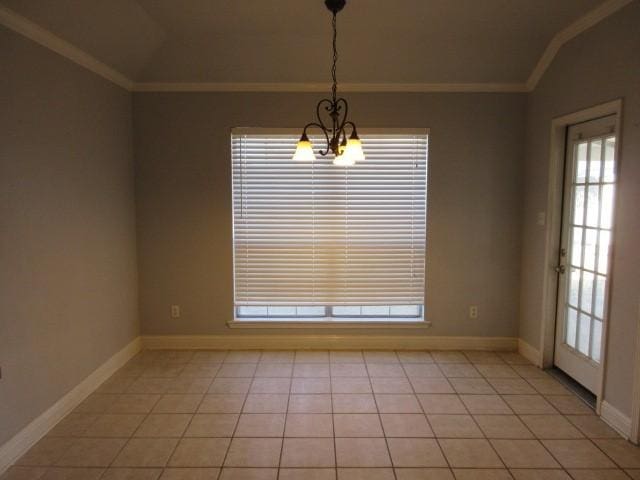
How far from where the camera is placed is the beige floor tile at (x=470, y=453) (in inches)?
91.6

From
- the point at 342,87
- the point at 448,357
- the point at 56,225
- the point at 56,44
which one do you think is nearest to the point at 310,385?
the point at 448,357

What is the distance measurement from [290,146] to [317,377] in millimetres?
2192

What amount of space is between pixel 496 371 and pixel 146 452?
2896 mm

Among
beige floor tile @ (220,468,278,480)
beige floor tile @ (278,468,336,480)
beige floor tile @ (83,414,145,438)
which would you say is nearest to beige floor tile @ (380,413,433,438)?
beige floor tile @ (278,468,336,480)

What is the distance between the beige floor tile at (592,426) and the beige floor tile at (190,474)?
2397mm

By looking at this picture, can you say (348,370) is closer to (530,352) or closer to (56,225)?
(530,352)

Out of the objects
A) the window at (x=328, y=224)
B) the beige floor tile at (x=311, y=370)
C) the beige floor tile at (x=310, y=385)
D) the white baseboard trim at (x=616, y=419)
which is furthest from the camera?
the window at (x=328, y=224)

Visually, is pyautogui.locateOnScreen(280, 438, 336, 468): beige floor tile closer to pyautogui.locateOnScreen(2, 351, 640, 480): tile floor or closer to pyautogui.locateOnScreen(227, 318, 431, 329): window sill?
pyautogui.locateOnScreen(2, 351, 640, 480): tile floor

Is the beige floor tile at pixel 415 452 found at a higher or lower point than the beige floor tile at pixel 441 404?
lower

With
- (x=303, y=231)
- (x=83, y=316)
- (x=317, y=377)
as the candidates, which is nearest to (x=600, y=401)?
(x=317, y=377)

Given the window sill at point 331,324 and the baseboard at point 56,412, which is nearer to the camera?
the baseboard at point 56,412

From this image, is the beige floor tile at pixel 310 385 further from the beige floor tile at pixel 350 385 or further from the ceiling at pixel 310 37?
the ceiling at pixel 310 37

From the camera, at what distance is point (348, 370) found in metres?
3.60

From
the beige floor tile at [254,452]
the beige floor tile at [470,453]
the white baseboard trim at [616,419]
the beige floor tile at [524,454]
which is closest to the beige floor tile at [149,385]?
the beige floor tile at [254,452]
